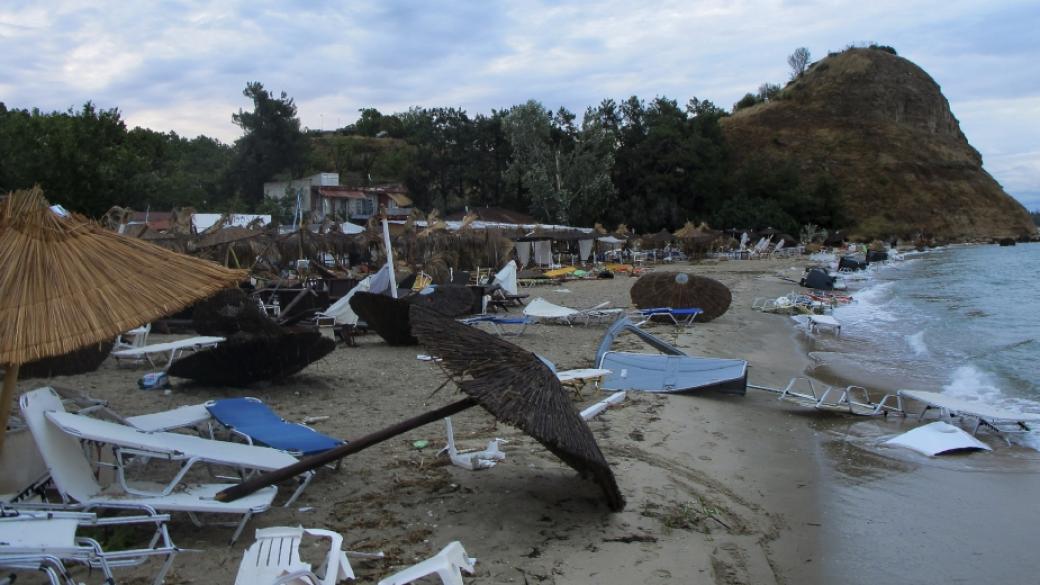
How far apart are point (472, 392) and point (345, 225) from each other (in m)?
26.0

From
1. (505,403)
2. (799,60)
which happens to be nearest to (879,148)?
(799,60)

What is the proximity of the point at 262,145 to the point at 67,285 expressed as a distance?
56.2 meters

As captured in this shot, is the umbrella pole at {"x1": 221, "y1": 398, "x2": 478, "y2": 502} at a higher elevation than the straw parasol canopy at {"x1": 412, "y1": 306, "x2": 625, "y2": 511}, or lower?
lower

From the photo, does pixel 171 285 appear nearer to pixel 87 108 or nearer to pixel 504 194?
pixel 87 108

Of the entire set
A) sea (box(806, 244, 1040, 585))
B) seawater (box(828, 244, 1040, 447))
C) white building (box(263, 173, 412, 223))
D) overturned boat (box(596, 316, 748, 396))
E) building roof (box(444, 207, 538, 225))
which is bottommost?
seawater (box(828, 244, 1040, 447))

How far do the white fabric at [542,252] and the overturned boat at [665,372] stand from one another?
24339mm

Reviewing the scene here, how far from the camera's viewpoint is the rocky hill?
83.7 meters

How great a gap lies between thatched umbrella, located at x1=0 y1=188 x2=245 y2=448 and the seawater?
7958mm

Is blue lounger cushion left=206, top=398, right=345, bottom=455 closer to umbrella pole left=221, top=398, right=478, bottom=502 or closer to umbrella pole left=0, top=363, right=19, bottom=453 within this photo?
umbrella pole left=221, top=398, right=478, bottom=502

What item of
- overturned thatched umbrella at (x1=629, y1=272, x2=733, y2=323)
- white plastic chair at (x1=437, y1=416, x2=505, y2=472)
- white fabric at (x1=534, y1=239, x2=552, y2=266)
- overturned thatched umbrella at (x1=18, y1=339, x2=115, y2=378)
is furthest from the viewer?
white fabric at (x1=534, y1=239, x2=552, y2=266)

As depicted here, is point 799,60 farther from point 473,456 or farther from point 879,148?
point 473,456

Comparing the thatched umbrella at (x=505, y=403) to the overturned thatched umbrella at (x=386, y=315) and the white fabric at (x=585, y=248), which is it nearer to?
the overturned thatched umbrella at (x=386, y=315)

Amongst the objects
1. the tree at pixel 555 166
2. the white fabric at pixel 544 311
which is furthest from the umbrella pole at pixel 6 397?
the tree at pixel 555 166

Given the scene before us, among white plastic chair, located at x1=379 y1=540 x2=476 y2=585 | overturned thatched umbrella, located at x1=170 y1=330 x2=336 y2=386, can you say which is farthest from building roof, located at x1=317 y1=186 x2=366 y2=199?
white plastic chair, located at x1=379 y1=540 x2=476 y2=585
